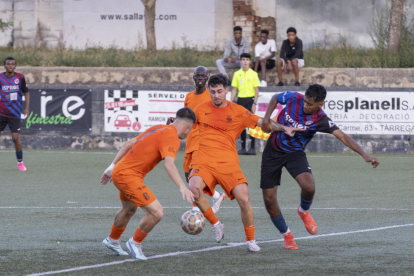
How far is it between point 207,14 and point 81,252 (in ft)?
67.3

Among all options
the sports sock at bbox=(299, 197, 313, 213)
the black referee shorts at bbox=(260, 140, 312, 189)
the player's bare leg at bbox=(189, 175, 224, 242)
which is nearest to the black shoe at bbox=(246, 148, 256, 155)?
the sports sock at bbox=(299, 197, 313, 213)

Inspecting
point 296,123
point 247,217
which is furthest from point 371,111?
point 247,217

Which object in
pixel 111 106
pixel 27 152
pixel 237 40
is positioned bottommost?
pixel 27 152

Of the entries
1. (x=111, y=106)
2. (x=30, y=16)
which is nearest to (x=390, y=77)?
(x=111, y=106)

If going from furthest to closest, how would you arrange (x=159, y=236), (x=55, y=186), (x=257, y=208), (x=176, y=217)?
(x=55, y=186)
(x=257, y=208)
(x=176, y=217)
(x=159, y=236)

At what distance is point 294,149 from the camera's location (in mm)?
7129

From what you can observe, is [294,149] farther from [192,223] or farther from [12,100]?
[12,100]

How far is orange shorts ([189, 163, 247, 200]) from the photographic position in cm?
684

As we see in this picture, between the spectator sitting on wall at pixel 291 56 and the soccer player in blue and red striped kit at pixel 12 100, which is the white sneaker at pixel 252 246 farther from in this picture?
the spectator sitting on wall at pixel 291 56

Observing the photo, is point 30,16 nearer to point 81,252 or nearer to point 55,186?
point 55,186

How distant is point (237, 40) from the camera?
18656 mm

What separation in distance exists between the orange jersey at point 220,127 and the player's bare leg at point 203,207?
293 millimetres

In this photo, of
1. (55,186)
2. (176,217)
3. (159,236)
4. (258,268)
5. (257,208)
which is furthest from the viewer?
(55,186)

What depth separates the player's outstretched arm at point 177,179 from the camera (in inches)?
226
